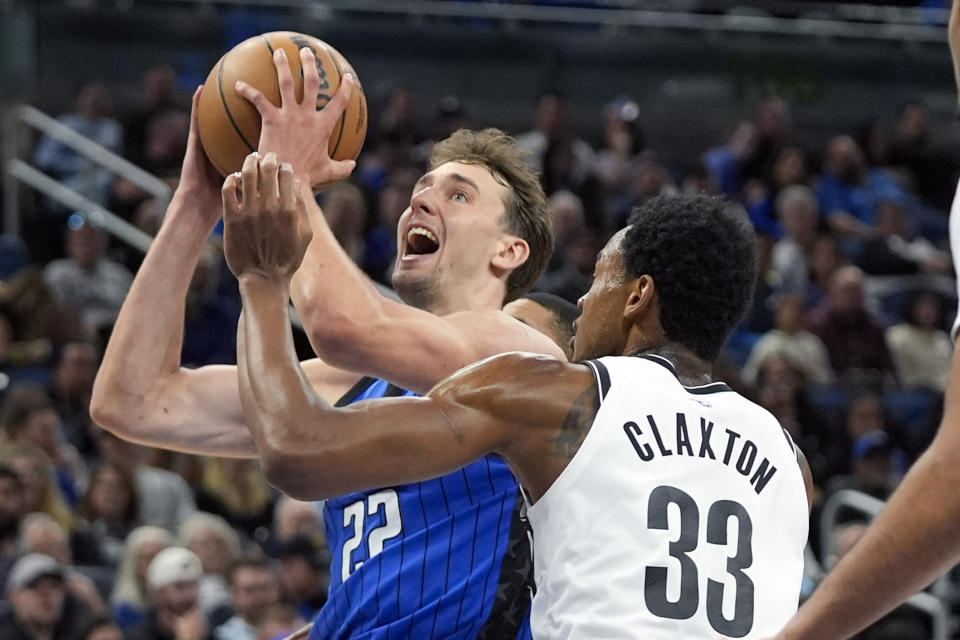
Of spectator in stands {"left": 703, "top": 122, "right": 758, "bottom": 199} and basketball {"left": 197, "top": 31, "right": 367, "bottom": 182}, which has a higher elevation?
basketball {"left": 197, "top": 31, "right": 367, "bottom": 182}

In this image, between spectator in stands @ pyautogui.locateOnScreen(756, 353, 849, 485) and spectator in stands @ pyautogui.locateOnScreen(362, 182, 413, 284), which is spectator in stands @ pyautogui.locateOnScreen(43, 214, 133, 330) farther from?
spectator in stands @ pyautogui.locateOnScreen(756, 353, 849, 485)

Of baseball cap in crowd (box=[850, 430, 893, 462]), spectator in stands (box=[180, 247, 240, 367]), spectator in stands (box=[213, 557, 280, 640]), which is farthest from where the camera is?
spectator in stands (box=[180, 247, 240, 367])

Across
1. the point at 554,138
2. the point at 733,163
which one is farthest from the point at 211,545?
the point at 733,163

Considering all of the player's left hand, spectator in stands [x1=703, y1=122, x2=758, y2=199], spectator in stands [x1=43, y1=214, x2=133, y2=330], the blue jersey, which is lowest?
spectator in stands [x1=43, y1=214, x2=133, y2=330]

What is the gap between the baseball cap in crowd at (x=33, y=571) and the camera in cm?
704

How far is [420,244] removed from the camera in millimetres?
4398

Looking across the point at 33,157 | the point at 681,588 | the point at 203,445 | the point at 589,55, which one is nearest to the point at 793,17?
the point at 589,55

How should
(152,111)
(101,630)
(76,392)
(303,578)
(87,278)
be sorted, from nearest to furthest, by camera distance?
(101,630)
(303,578)
(76,392)
(87,278)
(152,111)

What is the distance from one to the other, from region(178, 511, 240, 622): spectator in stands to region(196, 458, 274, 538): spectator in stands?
61cm

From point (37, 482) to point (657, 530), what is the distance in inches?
223

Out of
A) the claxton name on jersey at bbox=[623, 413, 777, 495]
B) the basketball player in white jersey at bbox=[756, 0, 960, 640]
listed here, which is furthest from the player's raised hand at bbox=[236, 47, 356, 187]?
the basketball player in white jersey at bbox=[756, 0, 960, 640]

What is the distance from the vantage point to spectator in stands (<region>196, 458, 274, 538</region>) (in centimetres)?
891

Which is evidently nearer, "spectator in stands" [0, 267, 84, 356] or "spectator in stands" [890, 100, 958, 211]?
"spectator in stands" [0, 267, 84, 356]

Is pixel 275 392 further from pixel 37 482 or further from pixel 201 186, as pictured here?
pixel 37 482
